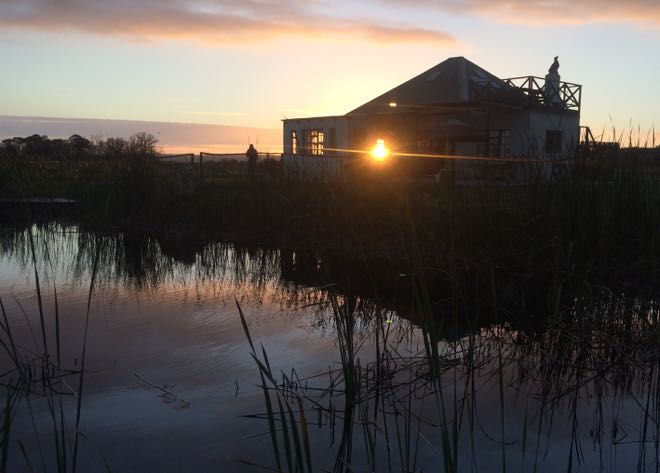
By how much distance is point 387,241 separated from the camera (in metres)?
6.67

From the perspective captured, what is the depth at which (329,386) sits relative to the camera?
279cm

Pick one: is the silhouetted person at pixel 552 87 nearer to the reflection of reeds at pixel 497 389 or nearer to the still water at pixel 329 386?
the still water at pixel 329 386

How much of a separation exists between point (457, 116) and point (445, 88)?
1.22 metres

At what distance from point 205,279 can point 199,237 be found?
315 cm

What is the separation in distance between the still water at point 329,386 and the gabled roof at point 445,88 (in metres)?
13.2

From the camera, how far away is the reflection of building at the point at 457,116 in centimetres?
1559

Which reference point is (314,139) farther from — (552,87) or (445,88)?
(552,87)

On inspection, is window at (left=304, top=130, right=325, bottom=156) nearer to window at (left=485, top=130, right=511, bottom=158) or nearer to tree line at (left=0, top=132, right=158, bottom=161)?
window at (left=485, top=130, right=511, bottom=158)

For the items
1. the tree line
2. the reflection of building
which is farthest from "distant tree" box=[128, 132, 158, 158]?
the reflection of building

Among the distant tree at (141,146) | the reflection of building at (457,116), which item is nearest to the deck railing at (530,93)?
the reflection of building at (457,116)

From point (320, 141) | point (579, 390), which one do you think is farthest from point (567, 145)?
point (320, 141)

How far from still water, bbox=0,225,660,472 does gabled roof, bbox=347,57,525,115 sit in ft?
43.3

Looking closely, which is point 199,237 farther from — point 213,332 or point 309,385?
point 309,385

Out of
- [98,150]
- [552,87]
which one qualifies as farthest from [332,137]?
[98,150]
